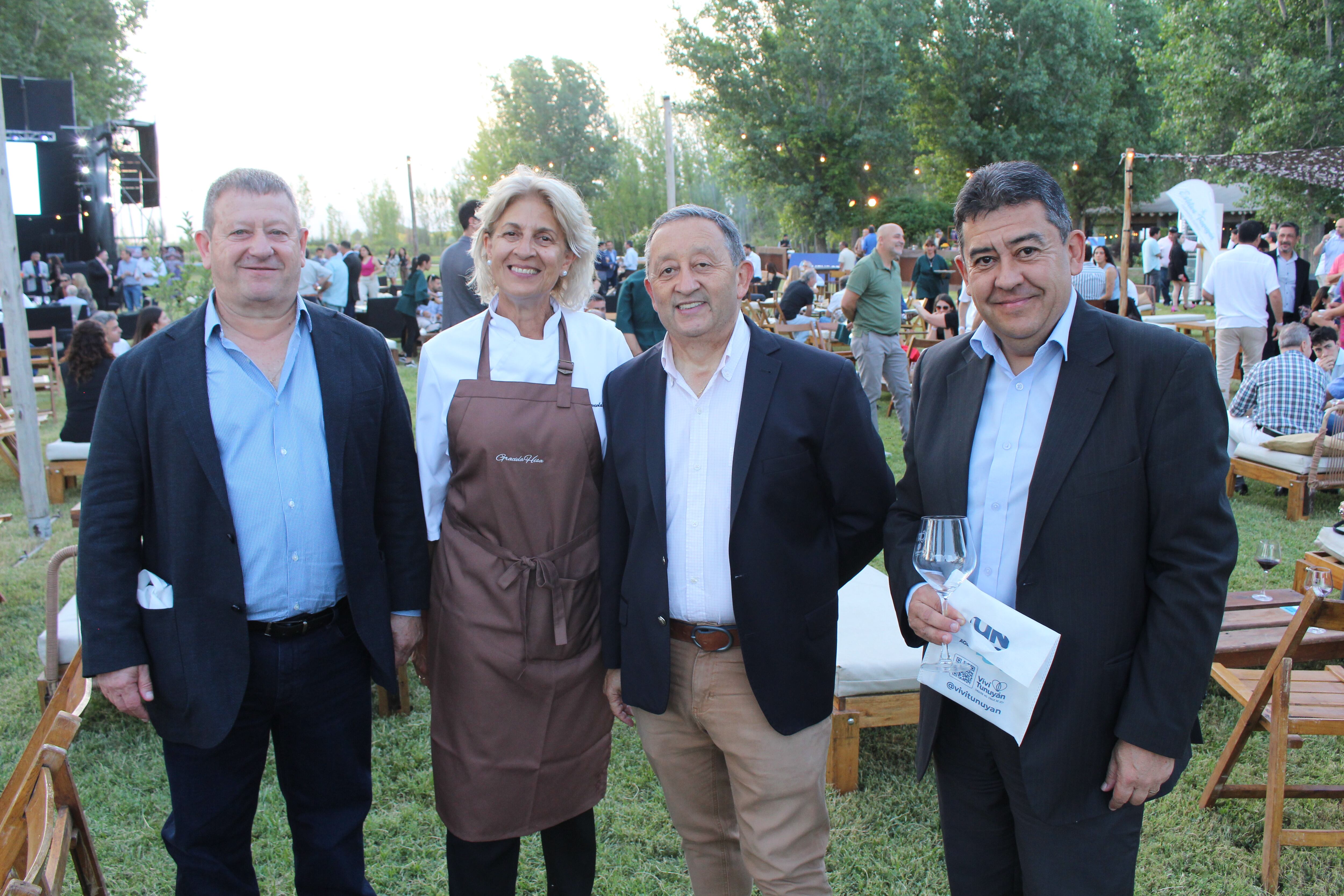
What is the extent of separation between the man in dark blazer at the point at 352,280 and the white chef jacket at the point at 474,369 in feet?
43.9

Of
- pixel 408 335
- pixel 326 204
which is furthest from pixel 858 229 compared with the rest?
pixel 326 204

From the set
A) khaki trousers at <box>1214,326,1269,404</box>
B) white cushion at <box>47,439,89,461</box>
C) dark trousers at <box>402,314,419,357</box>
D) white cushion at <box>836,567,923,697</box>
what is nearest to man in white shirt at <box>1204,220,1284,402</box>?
khaki trousers at <box>1214,326,1269,404</box>

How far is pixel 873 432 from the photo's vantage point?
2078mm

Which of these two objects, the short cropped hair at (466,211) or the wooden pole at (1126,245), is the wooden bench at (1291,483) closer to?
the wooden pole at (1126,245)

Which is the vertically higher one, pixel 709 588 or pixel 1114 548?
pixel 1114 548

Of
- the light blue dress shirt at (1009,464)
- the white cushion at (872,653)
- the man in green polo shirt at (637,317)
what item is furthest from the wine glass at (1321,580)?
the man in green polo shirt at (637,317)

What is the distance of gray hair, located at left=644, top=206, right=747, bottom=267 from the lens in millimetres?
2031

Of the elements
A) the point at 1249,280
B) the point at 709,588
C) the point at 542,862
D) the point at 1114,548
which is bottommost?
the point at 542,862

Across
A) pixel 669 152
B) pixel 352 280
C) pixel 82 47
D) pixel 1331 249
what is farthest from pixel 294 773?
pixel 82 47

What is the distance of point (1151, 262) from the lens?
2233cm

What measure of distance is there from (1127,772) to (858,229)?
1446 inches

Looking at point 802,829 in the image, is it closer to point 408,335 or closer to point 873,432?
point 873,432

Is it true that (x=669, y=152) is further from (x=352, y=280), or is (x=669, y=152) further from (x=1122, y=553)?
(x=1122, y=553)

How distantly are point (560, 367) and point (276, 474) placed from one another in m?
0.73
